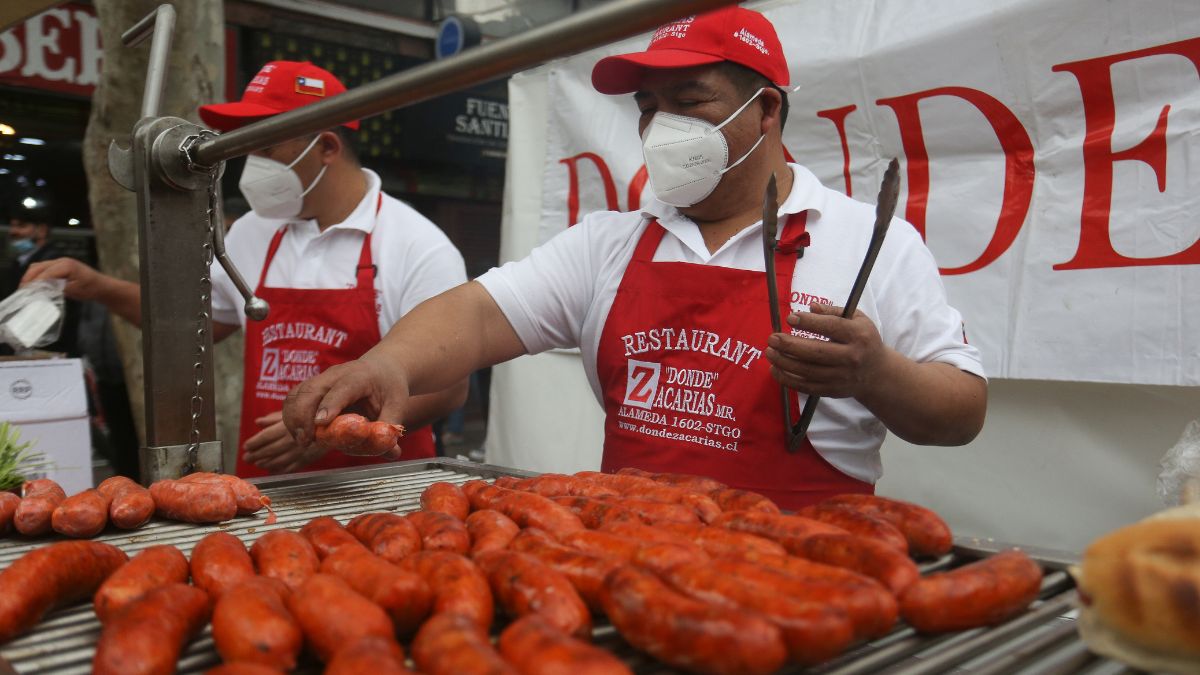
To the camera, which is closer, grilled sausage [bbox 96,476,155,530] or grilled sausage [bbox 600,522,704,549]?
grilled sausage [bbox 600,522,704,549]

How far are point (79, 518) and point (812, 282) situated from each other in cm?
208

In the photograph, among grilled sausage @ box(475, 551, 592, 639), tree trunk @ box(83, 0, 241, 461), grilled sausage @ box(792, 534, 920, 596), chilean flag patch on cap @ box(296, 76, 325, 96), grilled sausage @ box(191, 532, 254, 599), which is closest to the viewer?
grilled sausage @ box(475, 551, 592, 639)

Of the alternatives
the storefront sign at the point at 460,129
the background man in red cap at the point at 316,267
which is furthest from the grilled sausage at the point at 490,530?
the storefront sign at the point at 460,129

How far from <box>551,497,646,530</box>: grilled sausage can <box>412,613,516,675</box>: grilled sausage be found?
1.92 feet

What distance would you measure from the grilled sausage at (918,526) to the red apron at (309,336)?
91.4 inches

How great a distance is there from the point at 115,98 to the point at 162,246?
144 inches

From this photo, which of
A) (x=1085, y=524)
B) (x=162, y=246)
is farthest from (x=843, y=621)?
(x=1085, y=524)

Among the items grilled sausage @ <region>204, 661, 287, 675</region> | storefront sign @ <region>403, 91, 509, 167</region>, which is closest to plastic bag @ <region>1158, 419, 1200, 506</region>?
grilled sausage @ <region>204, 661, 287, 675</region>

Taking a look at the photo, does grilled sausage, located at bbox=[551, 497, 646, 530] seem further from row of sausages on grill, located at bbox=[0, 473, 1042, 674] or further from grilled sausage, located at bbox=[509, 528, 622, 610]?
grilled sausage, located at bbox=[509, 528, 622, 610]

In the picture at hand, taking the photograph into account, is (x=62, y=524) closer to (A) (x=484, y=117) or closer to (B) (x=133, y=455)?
(B) (x=133, y=455)

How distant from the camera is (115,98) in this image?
5434 mm

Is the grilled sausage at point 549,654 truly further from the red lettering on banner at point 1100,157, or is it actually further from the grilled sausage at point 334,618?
the red lettering on banner at point 1100,157

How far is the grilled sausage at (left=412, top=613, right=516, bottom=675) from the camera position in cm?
108

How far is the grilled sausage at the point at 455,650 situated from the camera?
3.55 ft
